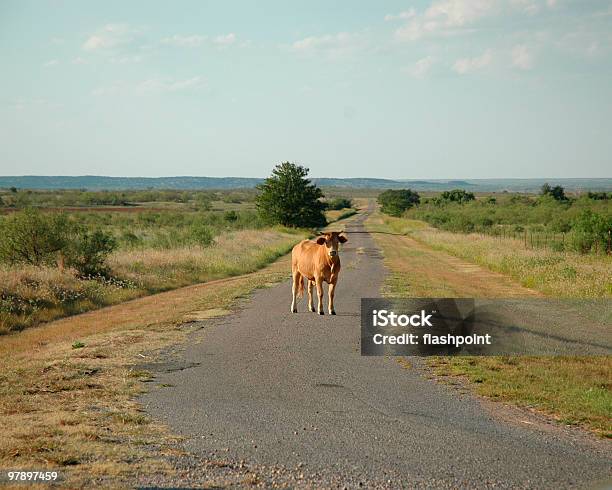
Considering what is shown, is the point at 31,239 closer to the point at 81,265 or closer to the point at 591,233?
the point at 81,265

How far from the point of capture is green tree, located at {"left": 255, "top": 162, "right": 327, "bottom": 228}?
71250mm

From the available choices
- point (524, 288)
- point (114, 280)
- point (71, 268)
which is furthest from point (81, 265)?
point (524, 288)

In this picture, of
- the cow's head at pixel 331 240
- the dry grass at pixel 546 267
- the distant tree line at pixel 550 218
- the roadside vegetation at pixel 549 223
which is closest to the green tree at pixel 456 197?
the distant tree line at pixel 550 218

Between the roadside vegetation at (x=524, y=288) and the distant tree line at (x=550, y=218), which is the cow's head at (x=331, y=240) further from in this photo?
the distant tree line at (x=550, y=218)

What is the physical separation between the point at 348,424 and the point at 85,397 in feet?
11.9

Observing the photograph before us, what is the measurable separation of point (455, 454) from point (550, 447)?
46.4 inches

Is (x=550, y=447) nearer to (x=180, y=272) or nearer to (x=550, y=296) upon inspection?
(x=550, y=296)

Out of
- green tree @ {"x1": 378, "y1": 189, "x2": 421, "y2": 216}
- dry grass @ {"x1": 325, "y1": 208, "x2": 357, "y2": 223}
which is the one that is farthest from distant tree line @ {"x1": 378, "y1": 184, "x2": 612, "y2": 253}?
dry grass @ {"x1": 325, "y1": 208, "x2": 357, "y2": 223}

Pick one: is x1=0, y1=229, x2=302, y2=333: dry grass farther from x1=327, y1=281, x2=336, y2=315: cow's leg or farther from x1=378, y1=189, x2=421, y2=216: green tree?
x1=378, y1=189, x2=421, y2=216: green tree

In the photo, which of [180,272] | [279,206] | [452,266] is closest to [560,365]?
[180,272]

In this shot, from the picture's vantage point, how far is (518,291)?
1014 inches

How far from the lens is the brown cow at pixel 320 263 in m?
15.7

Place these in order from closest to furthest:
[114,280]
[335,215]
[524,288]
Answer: [114,280] → [524,288] → [335,215]

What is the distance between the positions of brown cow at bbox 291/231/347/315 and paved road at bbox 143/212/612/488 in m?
2.31
